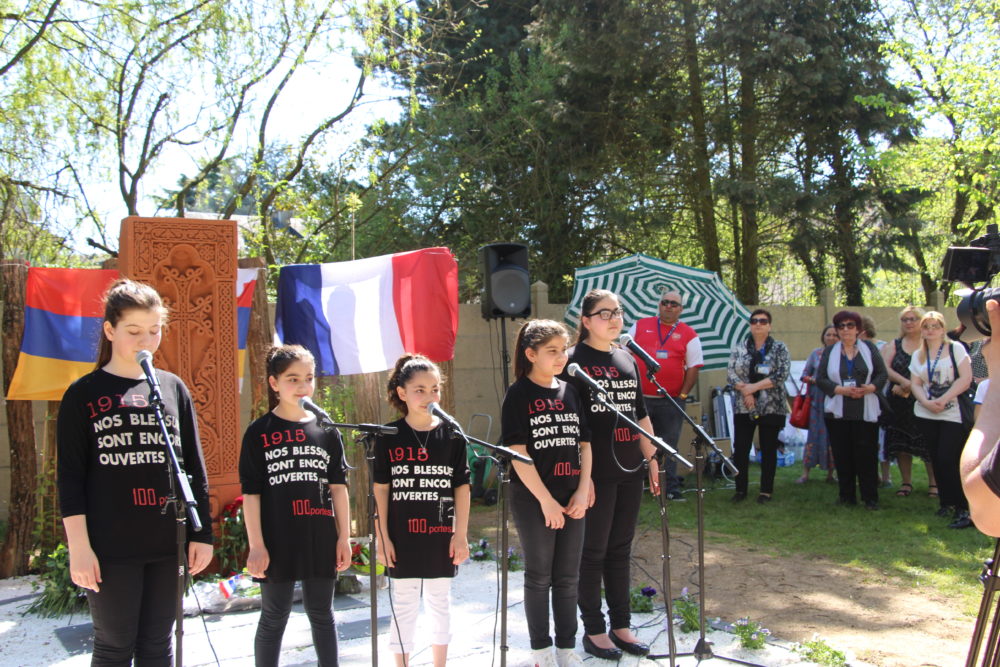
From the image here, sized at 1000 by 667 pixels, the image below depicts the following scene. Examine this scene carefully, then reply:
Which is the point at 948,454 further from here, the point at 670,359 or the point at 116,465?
the point at 116,465

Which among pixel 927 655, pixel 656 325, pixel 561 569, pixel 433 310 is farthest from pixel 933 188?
pixel 561 569

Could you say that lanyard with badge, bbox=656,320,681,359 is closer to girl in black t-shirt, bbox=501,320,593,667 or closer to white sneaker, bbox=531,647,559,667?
girl in black t-shirt, bbox=501,320,593,667

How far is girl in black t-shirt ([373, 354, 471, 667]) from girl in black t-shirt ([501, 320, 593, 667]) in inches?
12.3

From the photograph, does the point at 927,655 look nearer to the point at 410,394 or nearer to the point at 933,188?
the point at 410,394

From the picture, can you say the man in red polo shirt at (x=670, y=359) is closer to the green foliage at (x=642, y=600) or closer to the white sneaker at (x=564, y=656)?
the green foliage at (x=642, y=600)

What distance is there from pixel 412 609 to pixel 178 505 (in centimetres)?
112

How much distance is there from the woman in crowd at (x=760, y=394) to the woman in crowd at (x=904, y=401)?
3.48ft

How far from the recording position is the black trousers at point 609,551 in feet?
13.5

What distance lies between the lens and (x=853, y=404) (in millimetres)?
7496

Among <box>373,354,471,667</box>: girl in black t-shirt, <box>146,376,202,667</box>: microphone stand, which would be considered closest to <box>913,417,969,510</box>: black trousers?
<box>373,354,471,667</box>: girl in black t-shirt

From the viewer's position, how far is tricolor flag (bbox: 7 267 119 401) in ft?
20.1

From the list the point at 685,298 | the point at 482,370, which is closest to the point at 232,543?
the point at 482,370

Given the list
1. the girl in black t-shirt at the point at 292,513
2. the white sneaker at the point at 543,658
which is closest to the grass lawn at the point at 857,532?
the white sneaker at the point at 543,658

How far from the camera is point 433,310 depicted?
6.66m
